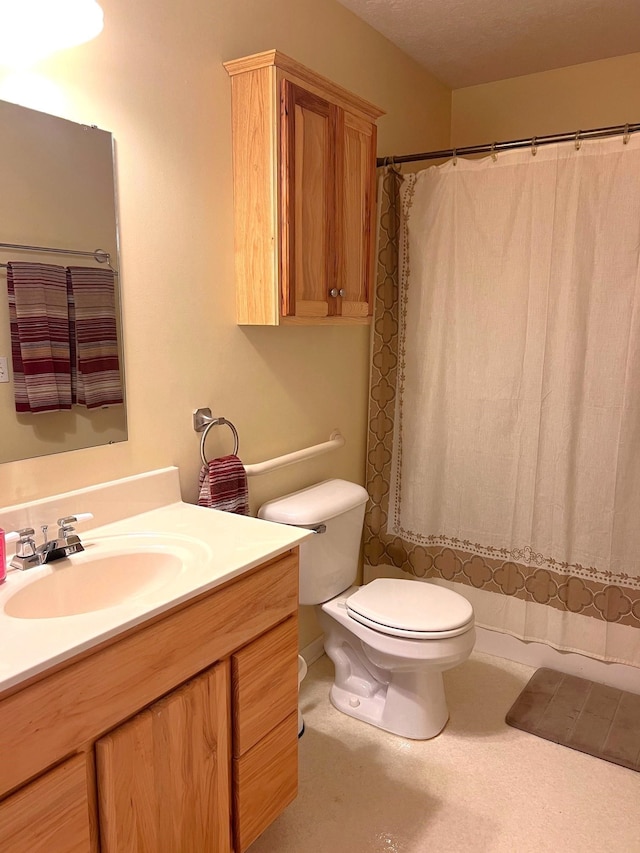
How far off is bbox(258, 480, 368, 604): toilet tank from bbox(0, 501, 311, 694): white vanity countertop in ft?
1.32

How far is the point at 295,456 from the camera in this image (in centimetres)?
227

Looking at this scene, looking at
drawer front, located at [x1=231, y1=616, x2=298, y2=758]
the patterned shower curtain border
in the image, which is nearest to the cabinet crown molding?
the patterned shower curtain border

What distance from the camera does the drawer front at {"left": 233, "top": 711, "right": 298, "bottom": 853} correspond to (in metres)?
1.50

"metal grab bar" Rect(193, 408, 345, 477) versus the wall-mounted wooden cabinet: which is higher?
the wall-mounted wooden cabinet

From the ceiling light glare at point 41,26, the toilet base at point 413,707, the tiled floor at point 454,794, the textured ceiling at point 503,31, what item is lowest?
the tiled floor at point 454,794

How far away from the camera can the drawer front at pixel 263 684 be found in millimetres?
1459

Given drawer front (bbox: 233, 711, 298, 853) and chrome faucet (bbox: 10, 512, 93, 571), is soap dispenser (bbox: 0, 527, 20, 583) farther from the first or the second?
drawer front (bbox: 233, 711, 298, 853)

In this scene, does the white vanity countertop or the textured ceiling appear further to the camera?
the textured ceiling

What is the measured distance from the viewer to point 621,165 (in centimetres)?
223

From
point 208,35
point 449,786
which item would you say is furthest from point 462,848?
point 208,35

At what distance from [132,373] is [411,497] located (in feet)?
4.68

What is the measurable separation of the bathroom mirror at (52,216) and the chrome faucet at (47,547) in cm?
18

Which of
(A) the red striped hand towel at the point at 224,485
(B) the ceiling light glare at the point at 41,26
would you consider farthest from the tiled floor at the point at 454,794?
(B) the ceiling light glare at the point at 41,26

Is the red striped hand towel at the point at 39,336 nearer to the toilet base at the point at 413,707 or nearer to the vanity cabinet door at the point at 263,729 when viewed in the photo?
the vanity cabinet door at the point at 263,729
